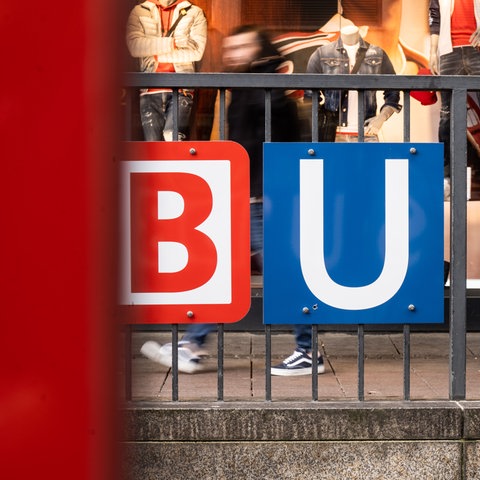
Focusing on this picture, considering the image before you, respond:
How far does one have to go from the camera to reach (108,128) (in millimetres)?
1095

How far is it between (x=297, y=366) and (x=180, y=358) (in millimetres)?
510

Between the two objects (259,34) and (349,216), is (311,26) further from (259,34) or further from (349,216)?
(349,216)

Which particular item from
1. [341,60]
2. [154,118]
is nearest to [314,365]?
[154,118]

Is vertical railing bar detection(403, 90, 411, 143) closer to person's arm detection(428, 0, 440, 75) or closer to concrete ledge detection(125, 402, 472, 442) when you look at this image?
concrete ledge detection(125, 402, 472, 442)

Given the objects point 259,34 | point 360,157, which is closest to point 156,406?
point 360,157

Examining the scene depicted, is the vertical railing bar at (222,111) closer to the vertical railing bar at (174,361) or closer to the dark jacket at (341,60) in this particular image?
the vertical railing bar at (174,361)

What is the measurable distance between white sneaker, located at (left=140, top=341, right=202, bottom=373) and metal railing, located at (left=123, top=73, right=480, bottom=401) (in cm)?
61

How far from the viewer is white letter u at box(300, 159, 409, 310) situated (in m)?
3.45

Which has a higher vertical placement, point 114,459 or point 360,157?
point 360,157

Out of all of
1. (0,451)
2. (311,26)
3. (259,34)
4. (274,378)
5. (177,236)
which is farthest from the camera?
(311,26)

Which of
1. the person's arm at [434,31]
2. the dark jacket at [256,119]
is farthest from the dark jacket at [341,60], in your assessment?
the dark jacket at [256,119]

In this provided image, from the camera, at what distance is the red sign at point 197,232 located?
11.2ft

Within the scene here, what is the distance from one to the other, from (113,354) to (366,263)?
2.44 m

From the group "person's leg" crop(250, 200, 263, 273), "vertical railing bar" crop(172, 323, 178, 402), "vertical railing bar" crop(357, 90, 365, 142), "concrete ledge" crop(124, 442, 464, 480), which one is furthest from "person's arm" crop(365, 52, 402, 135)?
"concrete ledge" crop(124, 442, 464, 480)
